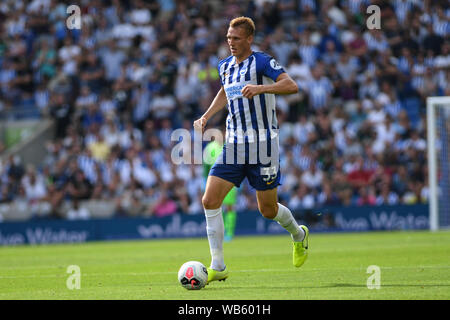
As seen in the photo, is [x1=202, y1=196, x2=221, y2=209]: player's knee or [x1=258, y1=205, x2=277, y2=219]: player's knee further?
[x1=258, y1=205, x2=277, y2=219]: player's knee

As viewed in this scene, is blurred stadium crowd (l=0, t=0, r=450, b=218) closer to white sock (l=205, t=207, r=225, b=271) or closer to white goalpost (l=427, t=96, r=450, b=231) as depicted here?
white goalpost (l=427, t=96, r=450, b=231)

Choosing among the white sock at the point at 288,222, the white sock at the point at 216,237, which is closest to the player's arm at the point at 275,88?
the white sock at the point at 216,237

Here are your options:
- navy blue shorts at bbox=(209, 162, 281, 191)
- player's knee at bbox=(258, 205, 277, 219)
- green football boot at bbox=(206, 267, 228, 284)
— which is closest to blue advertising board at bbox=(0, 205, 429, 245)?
player's knee at bbox=(258, 205, 277, 219)

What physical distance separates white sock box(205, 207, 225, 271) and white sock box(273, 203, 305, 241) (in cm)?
85

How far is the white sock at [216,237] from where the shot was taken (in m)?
8.77

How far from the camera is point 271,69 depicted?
28.7 feet

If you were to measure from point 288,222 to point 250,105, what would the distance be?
158 centimetres

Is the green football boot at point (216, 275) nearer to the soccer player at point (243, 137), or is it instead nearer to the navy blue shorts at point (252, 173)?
the soccer player at point (243, 137)

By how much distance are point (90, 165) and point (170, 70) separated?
397 centimetres

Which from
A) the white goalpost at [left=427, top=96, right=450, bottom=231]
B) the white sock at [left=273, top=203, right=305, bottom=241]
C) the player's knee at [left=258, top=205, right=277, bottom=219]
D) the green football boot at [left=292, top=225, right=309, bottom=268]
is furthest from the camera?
the white goalpost at [left=427, top=96, right=450, bottom=231]

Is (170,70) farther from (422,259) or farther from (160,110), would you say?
(422,259)

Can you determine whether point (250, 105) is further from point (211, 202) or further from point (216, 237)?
point (216, 237)

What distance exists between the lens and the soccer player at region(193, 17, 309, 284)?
8.80 metres

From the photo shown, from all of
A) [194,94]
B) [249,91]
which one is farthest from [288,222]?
[194,94]
